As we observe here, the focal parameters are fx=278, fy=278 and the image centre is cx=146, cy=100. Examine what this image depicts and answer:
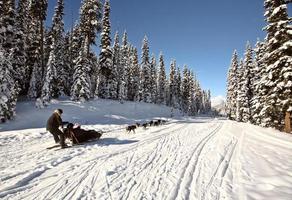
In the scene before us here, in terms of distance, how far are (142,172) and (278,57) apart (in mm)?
21918

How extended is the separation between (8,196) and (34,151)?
5.82 m

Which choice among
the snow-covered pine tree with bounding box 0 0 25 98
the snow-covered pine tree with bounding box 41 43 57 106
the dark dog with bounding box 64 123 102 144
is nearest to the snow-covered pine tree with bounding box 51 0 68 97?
the snow-covered pine tree with bounding box 0 0 25 98

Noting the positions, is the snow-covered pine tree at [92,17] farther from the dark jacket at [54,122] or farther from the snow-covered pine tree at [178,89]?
the snow-covered pine tree at [178,89]

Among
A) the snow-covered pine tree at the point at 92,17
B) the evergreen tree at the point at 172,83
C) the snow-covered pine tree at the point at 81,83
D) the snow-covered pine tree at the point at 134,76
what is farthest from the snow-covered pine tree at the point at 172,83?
the snow-covered pine tree at the point at 81,83

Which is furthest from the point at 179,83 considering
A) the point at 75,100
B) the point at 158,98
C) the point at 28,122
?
the point at 28,122

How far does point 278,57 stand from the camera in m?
26.0

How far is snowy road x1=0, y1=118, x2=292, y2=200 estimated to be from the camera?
723 cm

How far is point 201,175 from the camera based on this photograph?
9055 millimetres

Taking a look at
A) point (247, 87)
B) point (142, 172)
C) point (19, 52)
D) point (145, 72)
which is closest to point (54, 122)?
point (142, 172)

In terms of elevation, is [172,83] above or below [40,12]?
below

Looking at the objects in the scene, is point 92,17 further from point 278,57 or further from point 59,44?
point 278,57

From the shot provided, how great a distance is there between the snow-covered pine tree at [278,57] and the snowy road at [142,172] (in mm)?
11876

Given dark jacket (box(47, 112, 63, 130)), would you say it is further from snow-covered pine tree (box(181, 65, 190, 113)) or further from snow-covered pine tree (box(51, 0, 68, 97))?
snow-covered pine tree (box(181, 65, 190, 113))

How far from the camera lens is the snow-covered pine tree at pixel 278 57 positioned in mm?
24328
